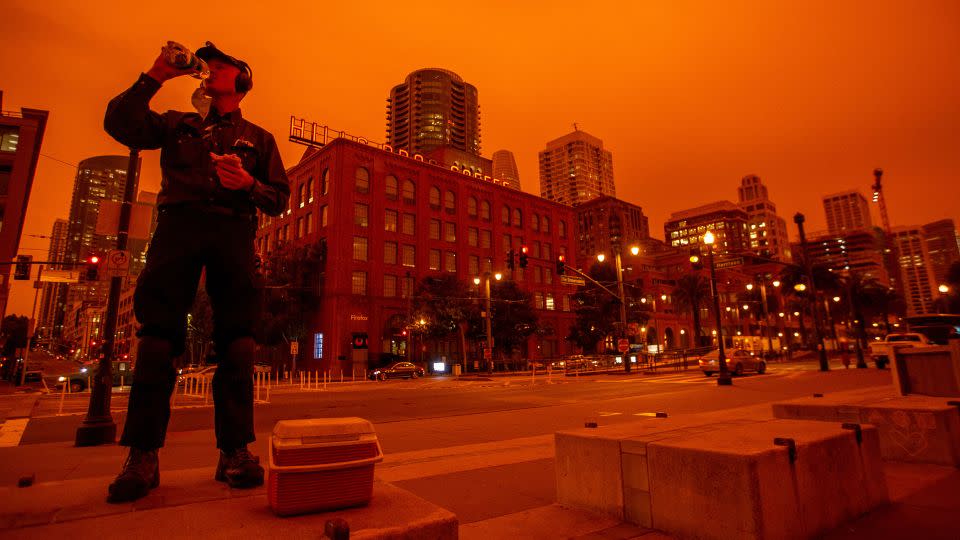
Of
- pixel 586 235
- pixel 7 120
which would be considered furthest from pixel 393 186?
pixel 586 235

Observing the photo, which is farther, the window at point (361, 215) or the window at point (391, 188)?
the window at point (391, 188)

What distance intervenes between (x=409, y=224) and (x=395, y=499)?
4871cm

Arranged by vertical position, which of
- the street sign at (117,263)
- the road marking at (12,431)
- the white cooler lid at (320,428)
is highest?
the street sign at (117,263)

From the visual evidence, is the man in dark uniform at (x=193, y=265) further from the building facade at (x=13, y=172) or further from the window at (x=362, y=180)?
the building facade at (x=13, y=172)

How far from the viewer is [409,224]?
50.3m

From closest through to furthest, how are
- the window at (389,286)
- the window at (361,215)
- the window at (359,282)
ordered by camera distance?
the window at (359,282) → the window at (361,215) → the window at (389,286)

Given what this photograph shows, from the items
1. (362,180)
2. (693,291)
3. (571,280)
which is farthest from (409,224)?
(693,291)

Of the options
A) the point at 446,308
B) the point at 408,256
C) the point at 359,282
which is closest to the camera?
the point at 446,308

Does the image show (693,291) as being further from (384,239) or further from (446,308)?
(384,239)

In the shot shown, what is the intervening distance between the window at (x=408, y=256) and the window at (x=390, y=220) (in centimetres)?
212

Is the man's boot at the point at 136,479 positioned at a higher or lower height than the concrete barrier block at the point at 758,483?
higher

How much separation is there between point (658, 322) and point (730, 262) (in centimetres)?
6302

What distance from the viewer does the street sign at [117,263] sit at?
8.23 m

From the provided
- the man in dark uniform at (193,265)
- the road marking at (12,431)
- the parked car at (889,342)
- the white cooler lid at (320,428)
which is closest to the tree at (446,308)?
the parked car at (889,342)
